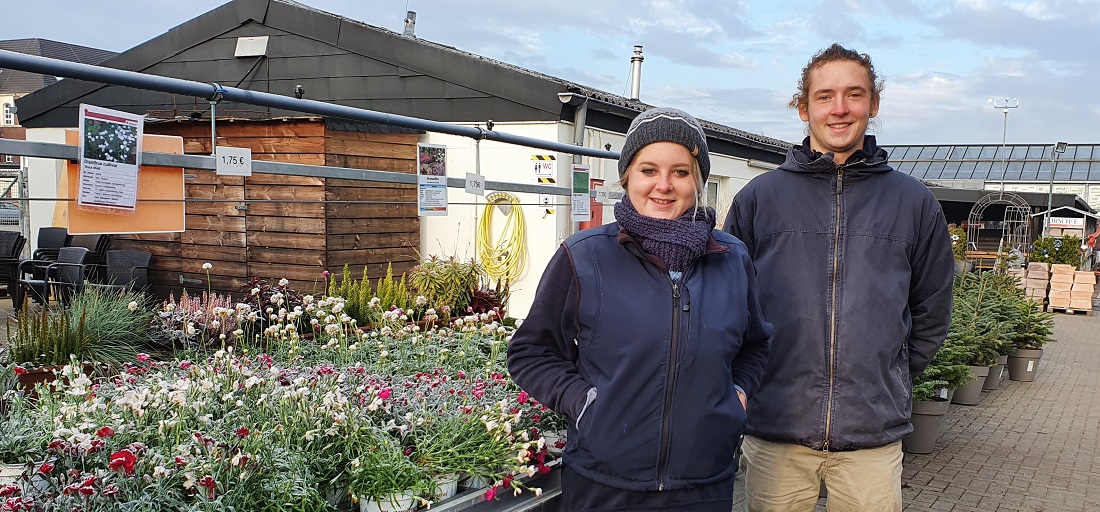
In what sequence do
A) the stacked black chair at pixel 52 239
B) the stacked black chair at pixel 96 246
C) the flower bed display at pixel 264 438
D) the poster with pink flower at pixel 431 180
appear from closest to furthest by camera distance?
the flower bed display at pixel 264 438 → the poster with pink flower at pixel 431 180 → the stacked black chair at pixel 96 246 → the stacked black chair at pixel 52 239

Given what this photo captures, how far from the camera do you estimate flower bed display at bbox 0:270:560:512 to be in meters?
2.05

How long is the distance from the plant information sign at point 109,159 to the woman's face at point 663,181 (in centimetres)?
169

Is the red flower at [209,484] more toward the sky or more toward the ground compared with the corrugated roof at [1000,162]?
more toward the ground

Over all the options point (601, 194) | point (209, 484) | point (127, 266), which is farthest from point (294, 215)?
point (209, 484)

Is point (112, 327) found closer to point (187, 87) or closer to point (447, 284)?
point (187, 87)

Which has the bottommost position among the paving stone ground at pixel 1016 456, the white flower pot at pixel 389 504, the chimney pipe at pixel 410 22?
the paving stone ground at pixel 1016 456

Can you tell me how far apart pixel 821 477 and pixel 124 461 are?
6.77 ft

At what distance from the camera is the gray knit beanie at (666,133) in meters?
2.12

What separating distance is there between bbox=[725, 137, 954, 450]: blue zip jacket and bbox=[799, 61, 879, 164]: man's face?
5cm

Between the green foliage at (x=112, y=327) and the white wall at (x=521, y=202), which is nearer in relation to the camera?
the green foliage at (x=112, y=327)

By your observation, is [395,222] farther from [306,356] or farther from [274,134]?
[306,356]

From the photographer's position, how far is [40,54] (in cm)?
4022

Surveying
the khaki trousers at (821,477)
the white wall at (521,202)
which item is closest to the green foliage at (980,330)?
the khaki trousers at (821,477)

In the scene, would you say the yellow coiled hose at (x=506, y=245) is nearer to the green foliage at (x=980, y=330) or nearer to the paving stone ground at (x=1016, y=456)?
the green foliage at (x=980, y=330)
